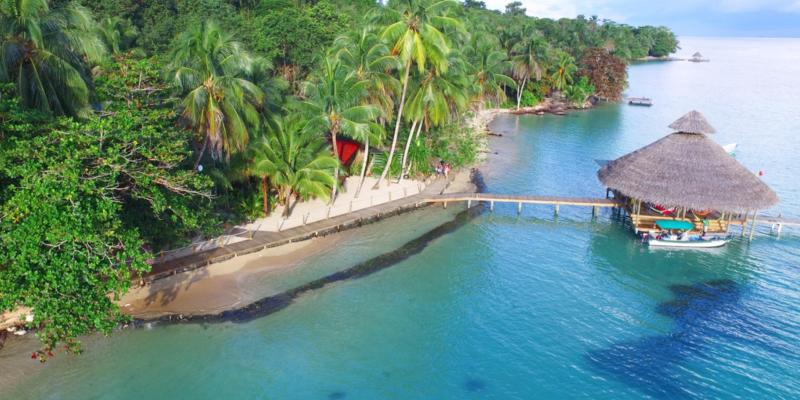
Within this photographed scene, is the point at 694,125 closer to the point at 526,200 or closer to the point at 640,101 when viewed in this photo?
the point at 526,200

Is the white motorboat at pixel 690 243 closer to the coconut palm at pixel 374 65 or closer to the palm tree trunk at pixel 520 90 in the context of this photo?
the coconut palm at pixel 374 65

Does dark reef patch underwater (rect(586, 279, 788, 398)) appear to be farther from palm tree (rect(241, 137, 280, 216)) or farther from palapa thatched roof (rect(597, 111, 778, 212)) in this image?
palm tree (rect(241, 137, 280, 216))

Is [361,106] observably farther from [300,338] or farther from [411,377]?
[411,377]

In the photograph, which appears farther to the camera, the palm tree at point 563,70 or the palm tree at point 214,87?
the palm tree at point 563,70

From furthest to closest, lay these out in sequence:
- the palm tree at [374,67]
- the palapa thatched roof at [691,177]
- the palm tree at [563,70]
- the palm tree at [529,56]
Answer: the palm tree at [563,70], the palm tree at [529,56], the palm tree at [374,67], the palapa thatched roof at [691,177]

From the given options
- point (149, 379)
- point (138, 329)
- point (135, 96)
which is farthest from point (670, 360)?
point (135, 96)

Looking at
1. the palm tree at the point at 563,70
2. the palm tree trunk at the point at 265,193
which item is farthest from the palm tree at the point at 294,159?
the palm tree at the point at 563,70

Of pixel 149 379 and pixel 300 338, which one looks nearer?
pixel 149 379

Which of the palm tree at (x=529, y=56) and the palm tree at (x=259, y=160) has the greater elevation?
the palm tree at (x=529, y=56)
